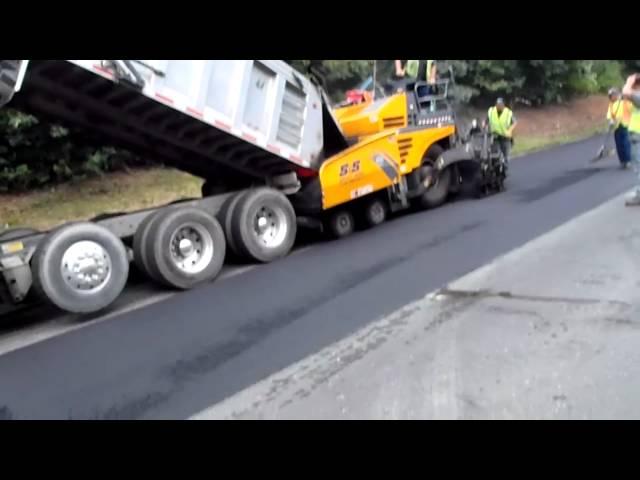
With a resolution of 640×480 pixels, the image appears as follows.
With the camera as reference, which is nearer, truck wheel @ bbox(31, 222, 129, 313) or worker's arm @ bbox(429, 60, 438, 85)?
truck wheel @ bbox(31, 222, 129, 313)

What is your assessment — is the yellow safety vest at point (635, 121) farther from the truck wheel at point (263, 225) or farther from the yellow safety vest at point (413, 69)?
the truck wheel at point (263, 225)

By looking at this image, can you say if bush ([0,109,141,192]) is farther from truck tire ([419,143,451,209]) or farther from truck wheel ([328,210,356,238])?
truck tire ([419,143,451,209])

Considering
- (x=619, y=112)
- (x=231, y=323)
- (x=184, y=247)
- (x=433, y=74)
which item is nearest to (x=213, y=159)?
(x=184, y=247)

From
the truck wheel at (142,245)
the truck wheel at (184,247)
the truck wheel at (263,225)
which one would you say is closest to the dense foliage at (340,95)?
the truck wheel at (263,225)

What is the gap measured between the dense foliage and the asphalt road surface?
2044 mm

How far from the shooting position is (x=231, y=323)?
5.93m

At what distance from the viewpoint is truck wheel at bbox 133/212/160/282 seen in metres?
7.06

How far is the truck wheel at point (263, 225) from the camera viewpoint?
7859 millimetres

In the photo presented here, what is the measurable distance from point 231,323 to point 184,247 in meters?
1.67

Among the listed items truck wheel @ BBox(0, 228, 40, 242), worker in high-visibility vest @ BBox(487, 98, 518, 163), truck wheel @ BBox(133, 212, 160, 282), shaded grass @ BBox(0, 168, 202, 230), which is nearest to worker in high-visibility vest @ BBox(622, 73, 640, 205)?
worker in high-visibility vest @ BBox(487, 98, 518, 163)

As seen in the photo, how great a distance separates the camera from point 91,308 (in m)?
6.37

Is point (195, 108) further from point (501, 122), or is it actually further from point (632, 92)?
point (501, 122)

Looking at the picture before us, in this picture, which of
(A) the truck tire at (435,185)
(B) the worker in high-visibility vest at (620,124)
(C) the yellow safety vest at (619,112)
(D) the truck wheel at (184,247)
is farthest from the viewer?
(C) the yellow safety vest at (619,112)
